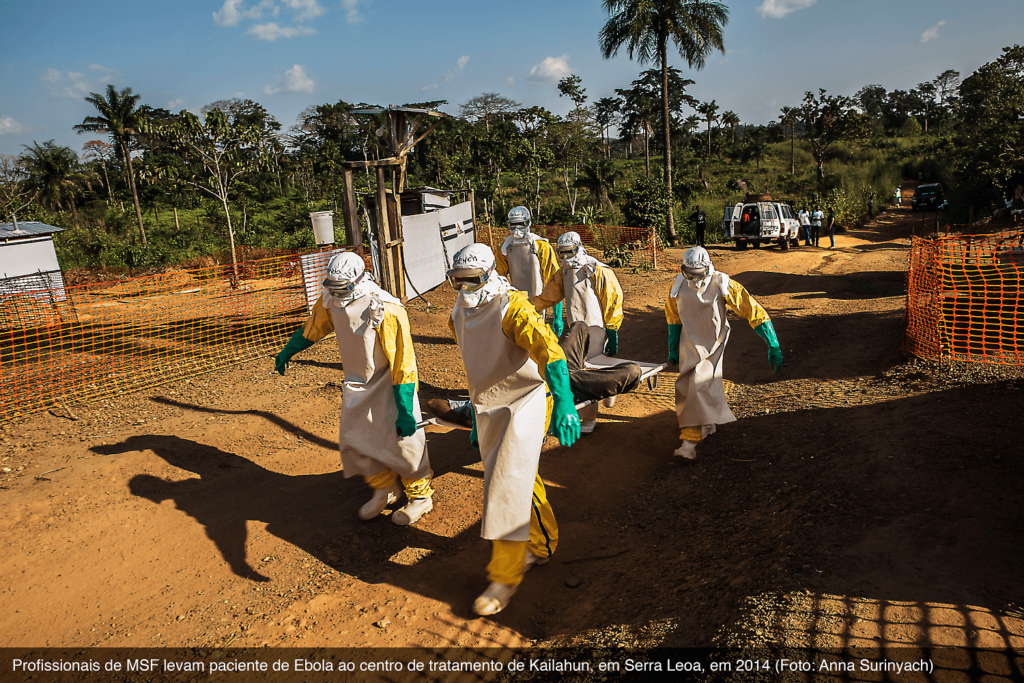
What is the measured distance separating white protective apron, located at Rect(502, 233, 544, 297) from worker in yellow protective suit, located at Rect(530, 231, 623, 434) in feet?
4.37

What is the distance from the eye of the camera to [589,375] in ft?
16.4

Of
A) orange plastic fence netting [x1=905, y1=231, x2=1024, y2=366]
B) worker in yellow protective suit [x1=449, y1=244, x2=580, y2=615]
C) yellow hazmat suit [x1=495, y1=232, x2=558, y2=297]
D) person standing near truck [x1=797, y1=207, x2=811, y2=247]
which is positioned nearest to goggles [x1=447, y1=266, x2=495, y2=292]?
worker in yellow protective suit [x1=449, y1=244, x2=580, y2=615]

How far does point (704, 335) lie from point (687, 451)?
1.05 m

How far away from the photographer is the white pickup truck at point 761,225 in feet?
66.0

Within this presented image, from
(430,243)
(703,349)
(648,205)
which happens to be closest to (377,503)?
(703,349)

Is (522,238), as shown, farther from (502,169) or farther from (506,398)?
(502,169)

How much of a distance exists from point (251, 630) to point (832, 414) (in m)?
5.44

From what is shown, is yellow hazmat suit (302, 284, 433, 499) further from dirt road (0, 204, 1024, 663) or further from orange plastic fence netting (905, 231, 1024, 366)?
orange plastic fence netting (905, 231, 1024, 366)

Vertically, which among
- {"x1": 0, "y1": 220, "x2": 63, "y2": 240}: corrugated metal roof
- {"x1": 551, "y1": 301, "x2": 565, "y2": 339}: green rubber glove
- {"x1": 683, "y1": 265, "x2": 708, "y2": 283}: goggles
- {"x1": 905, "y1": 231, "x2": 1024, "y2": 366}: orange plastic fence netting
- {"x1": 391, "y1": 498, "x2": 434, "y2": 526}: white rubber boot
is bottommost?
{"x1": 391, "y1": 498, "x2": 434, "y2": 526}: white rubber boot

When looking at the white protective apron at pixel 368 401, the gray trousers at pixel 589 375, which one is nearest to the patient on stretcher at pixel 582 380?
the gray trousers at pixel 589 375

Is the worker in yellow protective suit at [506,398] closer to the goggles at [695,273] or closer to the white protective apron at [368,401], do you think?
the white protective apron at [368,401]

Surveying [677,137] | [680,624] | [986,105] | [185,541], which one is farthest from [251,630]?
[677,137]

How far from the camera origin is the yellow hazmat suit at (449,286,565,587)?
3.40m

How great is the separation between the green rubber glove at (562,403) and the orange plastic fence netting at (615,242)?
45.6 ft
